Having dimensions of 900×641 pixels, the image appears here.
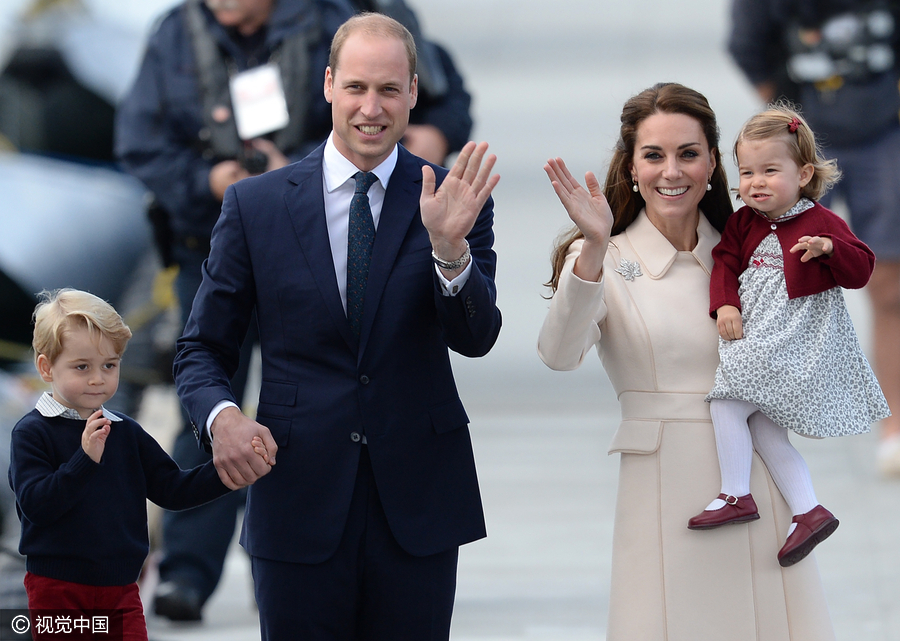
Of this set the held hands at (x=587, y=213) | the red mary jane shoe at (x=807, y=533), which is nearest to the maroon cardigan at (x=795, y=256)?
the held hands at (x=587, y=213)

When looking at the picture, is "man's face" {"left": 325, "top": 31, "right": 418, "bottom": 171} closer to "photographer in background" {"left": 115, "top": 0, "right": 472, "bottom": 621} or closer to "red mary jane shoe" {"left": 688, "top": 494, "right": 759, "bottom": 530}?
"red mary jane shoe" {"left": 688, "top": 494, "right": 759, "bottom": 530}

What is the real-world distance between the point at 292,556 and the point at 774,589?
92 centimetres

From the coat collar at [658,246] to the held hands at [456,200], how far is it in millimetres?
474

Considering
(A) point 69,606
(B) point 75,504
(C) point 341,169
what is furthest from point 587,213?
(A) point 69,606

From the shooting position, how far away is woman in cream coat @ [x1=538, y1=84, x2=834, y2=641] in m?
2.78

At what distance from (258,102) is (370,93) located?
5.77 ft

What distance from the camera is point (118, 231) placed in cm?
683

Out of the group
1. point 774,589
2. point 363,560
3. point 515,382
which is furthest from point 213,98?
point 515,382

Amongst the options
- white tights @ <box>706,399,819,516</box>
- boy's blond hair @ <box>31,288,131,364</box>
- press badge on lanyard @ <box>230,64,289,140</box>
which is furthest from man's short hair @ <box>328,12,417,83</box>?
press badge on lanyard @ <box>230,64,289,140</box>

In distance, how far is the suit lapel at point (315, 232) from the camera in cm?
263

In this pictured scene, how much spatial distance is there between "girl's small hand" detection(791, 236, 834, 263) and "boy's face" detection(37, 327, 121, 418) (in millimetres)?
1257

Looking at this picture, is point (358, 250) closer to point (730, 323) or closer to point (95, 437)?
point (95, 437)

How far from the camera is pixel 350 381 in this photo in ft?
8.67

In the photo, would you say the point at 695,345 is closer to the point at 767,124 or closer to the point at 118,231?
the point at 767,124
